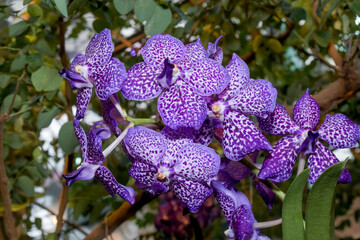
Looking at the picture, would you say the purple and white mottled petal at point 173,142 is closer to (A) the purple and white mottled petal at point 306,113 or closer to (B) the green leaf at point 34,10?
(A) the purple and white mottled petal at point 306,113

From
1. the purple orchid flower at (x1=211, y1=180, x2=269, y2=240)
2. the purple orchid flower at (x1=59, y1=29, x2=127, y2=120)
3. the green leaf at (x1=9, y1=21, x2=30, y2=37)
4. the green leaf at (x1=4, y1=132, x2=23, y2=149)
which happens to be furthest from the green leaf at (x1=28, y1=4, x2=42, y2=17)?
the purple orchid flower at (x1=211, y1=180, x2=269, y2=240)

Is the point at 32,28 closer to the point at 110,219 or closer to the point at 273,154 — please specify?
the point at 110,219

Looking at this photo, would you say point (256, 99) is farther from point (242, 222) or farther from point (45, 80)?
point (45, 80)

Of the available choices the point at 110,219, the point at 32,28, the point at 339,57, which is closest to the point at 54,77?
the point at 32,28

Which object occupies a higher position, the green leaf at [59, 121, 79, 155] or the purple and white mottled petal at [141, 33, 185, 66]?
the purple and white mottled petal at [141, 33, 185, 66]

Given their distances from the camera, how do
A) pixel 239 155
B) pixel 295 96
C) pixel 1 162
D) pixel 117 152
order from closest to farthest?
pixel 239 155
pixel 117 152
pixel 1 162
pixel 295 96

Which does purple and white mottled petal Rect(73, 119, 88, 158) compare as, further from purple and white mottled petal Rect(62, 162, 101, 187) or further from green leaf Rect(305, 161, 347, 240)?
green leaf Rect(305, 161, 347, 240)
